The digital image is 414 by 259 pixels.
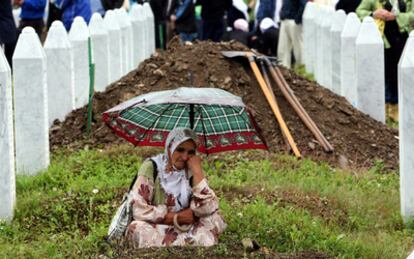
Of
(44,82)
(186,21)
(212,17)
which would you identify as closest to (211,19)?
(212,17)

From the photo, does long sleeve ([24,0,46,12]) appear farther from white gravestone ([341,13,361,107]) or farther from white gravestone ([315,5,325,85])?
white gravestone ([341,13,361,107])

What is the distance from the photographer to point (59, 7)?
841 inches

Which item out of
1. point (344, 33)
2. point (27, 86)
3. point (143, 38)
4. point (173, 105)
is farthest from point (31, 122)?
point (143, 38)

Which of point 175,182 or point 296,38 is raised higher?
point 175,182

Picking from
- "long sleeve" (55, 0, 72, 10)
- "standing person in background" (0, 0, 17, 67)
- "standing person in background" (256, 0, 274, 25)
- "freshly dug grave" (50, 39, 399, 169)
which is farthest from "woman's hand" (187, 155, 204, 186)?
"standing person in background" (256, 0, 274, 25)

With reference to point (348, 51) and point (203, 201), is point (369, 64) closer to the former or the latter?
point (348, 51)

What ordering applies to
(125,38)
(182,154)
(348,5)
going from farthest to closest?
1. (348,5)
2. (125,38)
3. (182,154)

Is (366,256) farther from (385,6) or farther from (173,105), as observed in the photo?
(385,6)

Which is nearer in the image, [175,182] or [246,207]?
[175,182]

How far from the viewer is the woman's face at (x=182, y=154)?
31.9ft

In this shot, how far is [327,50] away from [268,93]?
4627 mm

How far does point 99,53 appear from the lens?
17.4 metres

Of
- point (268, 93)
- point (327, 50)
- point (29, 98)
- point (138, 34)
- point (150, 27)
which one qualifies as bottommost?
point (150, 27)

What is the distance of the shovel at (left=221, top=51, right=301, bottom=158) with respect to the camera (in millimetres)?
14424
